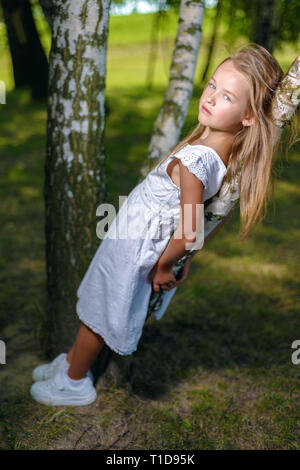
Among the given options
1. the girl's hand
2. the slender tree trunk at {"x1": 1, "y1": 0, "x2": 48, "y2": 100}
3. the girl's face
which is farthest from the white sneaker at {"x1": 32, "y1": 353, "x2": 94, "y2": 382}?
the slender tree trunk at {"x1": 1, "y1": 0, "x2": 48, "y2": 100}

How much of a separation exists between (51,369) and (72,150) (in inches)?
52.1

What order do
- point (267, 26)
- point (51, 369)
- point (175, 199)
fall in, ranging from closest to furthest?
point (175, 199) < point (51, 369) < point (267, 26)

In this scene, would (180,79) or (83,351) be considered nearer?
(83,351)

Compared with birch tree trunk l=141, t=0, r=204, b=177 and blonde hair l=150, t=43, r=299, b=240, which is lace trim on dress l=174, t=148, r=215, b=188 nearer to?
blonde hair l=150, t=43, r=299, b=240

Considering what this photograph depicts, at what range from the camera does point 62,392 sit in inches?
101

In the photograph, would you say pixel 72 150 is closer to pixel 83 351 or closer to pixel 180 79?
pixel 180 79

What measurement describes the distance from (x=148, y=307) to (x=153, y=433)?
727 mm

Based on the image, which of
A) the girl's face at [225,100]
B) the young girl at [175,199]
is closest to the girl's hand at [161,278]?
the young girl at [175,199]

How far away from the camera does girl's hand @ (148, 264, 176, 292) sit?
7.21 ft

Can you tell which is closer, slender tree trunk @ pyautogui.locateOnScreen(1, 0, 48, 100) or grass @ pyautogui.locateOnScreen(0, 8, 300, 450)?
grass @ pyautogui.locateOnScreen(0, 8, 300, 450)

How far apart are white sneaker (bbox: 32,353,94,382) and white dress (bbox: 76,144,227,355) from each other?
17.5 inches

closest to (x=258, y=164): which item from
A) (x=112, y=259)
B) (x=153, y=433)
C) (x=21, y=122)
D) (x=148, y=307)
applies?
(x=112, y=259)

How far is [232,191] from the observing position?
2021 millimetres

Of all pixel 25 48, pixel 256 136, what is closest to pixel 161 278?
pixel 256 136
